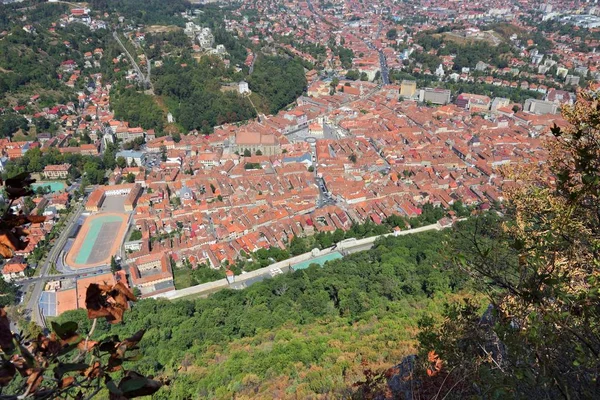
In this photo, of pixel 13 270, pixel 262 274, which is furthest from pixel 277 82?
pixel 13 270

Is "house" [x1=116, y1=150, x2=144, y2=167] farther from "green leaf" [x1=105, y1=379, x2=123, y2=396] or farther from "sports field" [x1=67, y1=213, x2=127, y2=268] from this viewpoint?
"green leaf" [x1=105, y1=379, x2=123, y2=396]

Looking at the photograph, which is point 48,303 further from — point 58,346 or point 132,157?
point 58,346

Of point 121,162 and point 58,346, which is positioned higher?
point 58,346

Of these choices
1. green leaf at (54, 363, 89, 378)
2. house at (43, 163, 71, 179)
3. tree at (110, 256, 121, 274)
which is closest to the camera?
green leaf at (54, 363, 89, 378)

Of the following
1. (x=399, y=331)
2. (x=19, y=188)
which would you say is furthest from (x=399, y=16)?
(x=19, y=188)

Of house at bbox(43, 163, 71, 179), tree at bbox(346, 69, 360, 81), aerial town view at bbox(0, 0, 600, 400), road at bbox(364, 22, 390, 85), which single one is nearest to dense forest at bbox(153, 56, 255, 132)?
aerial town view at bbox(0, 0, 600, 400)

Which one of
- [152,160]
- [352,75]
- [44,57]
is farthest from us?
[352,75]

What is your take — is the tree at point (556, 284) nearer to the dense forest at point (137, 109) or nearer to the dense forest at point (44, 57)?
the dense forest at point (137, 109)
